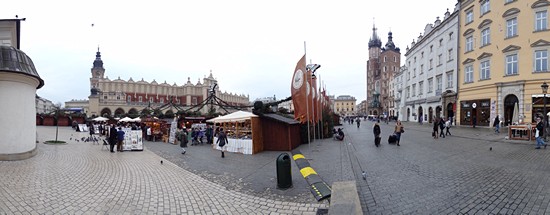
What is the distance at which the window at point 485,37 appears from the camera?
2534 centimetres

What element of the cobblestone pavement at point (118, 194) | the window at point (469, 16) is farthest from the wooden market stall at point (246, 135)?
the window at point (469, 16)

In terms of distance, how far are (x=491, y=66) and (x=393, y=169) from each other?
26.0 m

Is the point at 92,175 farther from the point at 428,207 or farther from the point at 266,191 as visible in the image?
the point at 428,207

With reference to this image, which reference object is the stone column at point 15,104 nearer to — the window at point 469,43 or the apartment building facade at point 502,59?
the apartment building facade at point 502,59

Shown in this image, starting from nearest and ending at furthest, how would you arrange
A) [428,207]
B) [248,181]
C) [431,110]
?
[428,207], [248,181], [431,110]

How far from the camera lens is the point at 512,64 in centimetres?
2291

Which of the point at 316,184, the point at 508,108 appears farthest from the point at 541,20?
the point at 316,184

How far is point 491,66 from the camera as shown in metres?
24.8

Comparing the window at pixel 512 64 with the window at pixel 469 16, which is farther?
the window at pixel 469 16

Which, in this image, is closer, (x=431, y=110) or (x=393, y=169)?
(x=393, y=169)

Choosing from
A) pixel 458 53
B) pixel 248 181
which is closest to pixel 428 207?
pixel 248 181

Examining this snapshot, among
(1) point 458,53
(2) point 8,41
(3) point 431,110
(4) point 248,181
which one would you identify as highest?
(1) point 458,53

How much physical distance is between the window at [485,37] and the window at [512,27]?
A: 1.87 metres

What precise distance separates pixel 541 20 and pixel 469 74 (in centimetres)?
789
